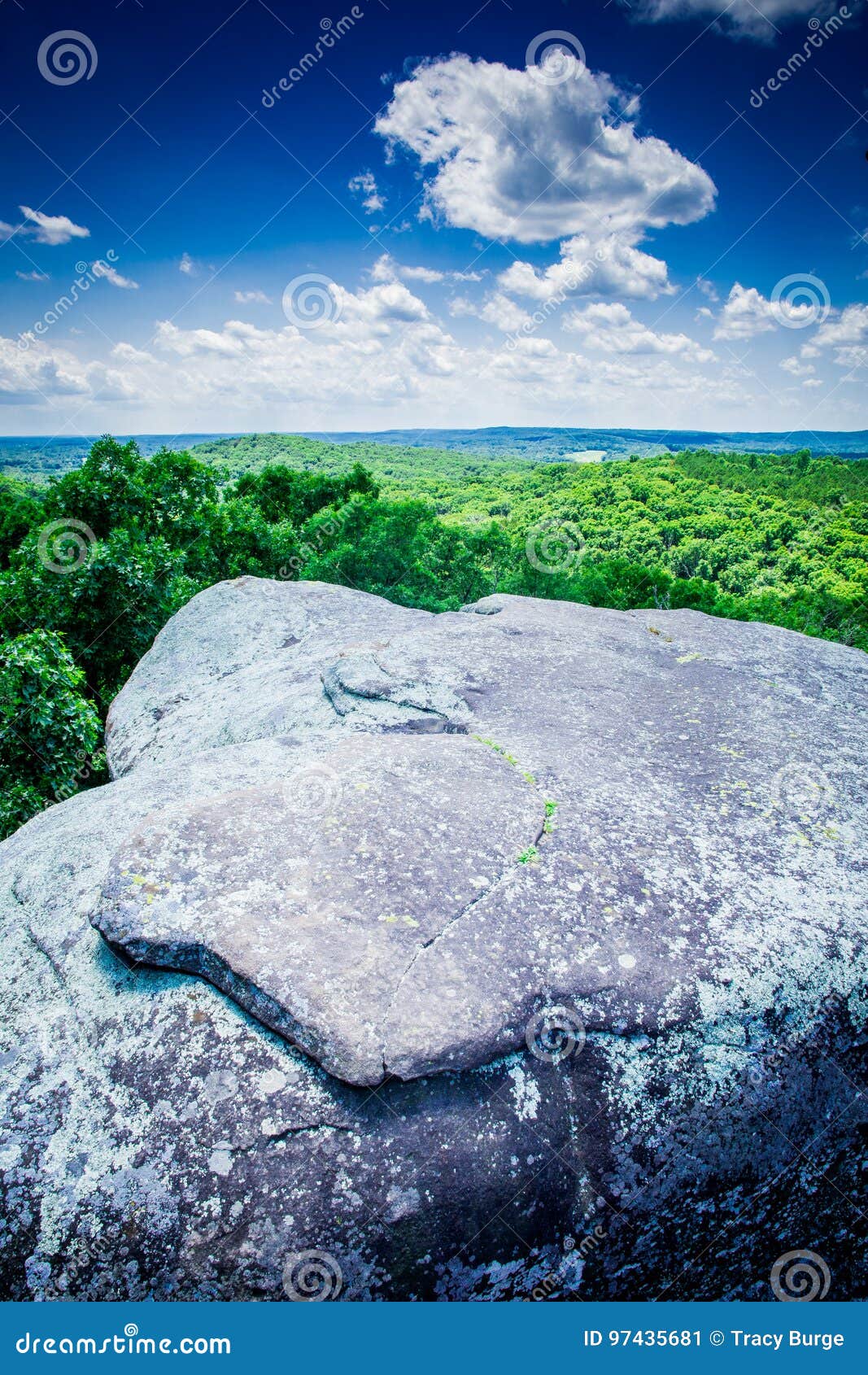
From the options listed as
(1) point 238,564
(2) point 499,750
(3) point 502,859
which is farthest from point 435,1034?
(1) point 238,564

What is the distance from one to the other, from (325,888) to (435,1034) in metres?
1.31

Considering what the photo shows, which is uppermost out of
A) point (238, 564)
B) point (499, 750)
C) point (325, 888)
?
point (238, 564)

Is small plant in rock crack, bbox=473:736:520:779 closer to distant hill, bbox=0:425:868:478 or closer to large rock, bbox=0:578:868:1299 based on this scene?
large rock, bbox=0:578:868:1299

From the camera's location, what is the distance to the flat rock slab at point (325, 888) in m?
4.18

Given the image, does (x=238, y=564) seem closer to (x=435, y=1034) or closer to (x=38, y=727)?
(x=38, y=727)

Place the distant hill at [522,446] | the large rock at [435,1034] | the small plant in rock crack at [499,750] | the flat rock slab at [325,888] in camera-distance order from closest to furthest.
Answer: the large rock at [435,1034]
the flat rock slab at [325,888]
the small plant in rock crack at [499,750]
the distant hill at [522,446]

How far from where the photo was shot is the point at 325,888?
16.0 feet

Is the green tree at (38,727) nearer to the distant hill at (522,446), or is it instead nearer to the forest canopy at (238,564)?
the forest canopy at (238,564)

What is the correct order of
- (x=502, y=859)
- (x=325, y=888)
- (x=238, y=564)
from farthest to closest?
(x=238, y=564) → (x=502, y=859) → (x=325, y=888)

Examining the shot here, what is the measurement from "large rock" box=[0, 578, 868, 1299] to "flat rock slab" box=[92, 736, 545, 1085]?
2 cm

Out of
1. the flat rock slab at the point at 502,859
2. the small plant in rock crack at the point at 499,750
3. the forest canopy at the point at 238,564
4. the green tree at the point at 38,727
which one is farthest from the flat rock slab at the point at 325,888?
the forest canopy at the point at 238,564

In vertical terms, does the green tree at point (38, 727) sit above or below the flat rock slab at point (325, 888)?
below

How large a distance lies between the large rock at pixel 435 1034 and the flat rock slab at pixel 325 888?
0.02 m

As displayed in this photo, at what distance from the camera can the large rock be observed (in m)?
3.87
